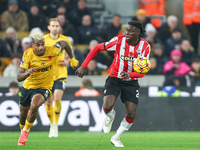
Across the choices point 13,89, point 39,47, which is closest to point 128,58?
point 39,47

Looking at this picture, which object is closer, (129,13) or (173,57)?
(173,57)

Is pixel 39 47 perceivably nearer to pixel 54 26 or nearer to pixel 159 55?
pixel 54 26

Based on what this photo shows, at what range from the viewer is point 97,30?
15.6 metres

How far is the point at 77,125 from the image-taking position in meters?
11.7

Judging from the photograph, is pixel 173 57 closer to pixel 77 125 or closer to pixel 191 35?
pixel 191 35

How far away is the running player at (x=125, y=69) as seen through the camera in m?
7.80

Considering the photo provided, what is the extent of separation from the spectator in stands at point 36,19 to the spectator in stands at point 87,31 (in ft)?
4.37

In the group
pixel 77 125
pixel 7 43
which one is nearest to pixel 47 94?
pixel 77 125

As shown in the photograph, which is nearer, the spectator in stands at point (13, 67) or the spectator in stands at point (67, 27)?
the spectator in stands at point (13, 67)

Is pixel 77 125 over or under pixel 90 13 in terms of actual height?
under

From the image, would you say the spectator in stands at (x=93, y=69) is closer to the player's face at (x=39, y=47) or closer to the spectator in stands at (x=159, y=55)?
the spectator in stands at (x=159, y=55)

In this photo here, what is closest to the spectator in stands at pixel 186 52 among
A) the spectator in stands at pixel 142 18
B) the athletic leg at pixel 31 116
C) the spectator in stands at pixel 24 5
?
the spectator in stands at pixel 142 18

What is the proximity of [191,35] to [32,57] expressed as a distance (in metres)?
9.50

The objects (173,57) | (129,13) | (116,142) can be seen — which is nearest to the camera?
(116,142)
